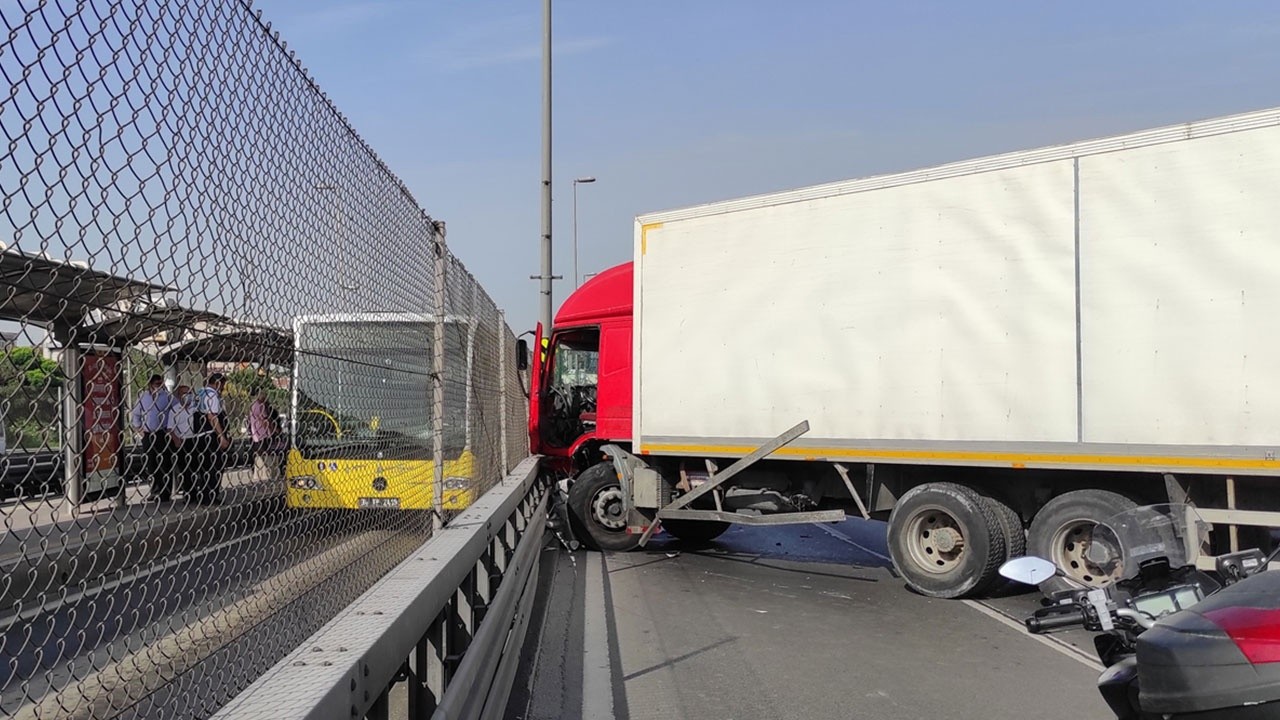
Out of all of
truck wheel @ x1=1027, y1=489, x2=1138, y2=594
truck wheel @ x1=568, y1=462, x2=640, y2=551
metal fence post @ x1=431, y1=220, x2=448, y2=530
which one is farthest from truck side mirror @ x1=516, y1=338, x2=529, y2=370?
metal fence post @ x1=431, y1=220, x2=448, y2=530

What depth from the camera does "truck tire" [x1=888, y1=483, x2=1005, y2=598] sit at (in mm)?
8281

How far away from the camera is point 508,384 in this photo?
450 inches

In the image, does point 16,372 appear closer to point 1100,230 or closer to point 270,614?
point 270,614

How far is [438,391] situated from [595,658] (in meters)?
2.33

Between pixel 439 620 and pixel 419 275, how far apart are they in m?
1.83

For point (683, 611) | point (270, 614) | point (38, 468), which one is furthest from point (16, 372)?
point (683, 611)

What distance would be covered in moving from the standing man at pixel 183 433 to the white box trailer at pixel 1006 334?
696cm

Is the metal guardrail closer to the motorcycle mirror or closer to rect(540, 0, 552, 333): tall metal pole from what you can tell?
the motorcycle mirror

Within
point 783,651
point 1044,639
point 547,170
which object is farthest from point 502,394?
point 547,170

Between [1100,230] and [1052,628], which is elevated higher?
[1100,230]

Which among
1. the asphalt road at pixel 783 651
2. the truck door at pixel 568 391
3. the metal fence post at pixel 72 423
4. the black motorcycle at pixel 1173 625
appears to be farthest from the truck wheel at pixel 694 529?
the metal fence post at pixel 72 423

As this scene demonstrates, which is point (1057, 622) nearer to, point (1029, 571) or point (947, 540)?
point (1029, 571)

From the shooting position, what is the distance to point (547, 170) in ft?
61.5

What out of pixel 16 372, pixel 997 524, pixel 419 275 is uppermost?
pixel 419 275
